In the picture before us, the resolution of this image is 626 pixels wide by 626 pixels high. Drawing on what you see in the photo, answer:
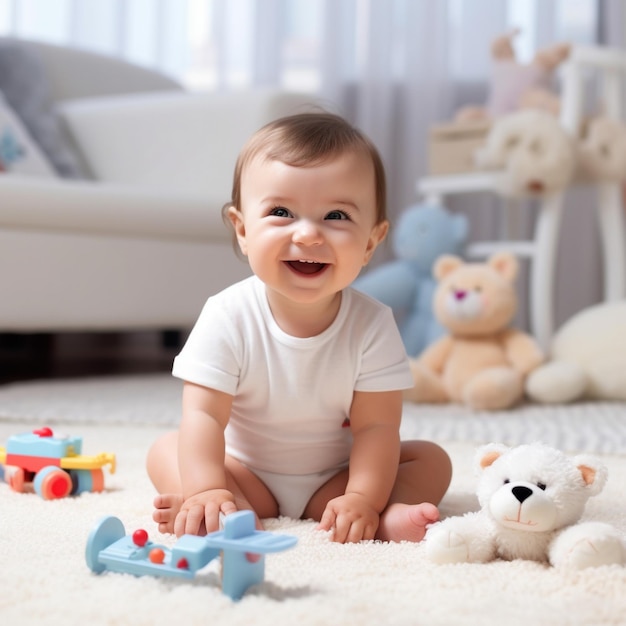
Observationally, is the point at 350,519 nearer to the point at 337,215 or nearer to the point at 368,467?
the point at 368,467

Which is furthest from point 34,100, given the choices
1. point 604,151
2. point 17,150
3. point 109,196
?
point 604,151

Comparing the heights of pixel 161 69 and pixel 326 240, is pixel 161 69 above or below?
above

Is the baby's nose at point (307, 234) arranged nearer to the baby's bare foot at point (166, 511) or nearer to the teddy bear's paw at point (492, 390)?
the baby's bare foot at point (166, 511)

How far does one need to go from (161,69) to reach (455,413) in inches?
78.1

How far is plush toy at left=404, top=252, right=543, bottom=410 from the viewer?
5.79ft

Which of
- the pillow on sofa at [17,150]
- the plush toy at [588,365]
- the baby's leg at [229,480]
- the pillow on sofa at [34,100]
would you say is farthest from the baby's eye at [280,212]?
the pillow on sofa at [34,100]

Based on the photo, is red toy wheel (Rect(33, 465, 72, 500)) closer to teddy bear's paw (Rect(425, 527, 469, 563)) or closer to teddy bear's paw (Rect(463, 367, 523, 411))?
teddy bear's paw (Rect(425, 527, 469, 563))

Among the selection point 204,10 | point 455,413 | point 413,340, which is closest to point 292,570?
point 455,413

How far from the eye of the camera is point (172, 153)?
2225 millimetres

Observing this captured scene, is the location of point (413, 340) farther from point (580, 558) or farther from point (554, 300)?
point (580, 558)

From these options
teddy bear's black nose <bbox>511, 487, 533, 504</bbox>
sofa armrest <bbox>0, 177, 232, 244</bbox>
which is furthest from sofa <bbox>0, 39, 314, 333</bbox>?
teddy bear's black nose <bbox>511, 487, 533, 504</bbox>

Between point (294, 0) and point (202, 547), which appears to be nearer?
point (202, 547)

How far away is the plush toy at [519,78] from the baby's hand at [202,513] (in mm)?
1805

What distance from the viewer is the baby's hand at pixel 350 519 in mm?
761
